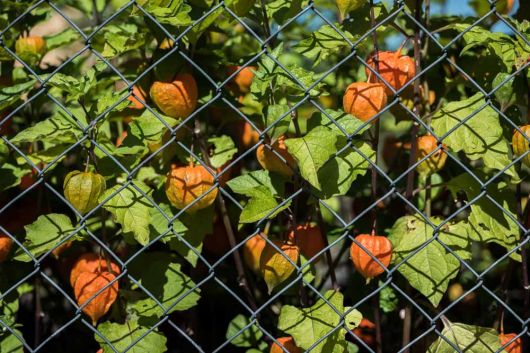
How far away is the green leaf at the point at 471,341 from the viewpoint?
1.93 m

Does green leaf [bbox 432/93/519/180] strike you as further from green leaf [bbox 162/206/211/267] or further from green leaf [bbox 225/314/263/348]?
green leaf [bbox 225/314/263/348]

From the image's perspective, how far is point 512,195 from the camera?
2.02 m

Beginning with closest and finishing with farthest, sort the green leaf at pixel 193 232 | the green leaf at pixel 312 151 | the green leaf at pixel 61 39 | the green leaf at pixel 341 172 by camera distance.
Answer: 1. the green leaf at pixel 312 151
2. the green leaf at pixel 341 172
3. the green leaf at pixel 193 232
4. the green leaf at pixel 61 39

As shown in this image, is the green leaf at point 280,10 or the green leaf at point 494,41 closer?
the green leaf at point 494,41

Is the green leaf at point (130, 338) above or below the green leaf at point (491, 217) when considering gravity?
above

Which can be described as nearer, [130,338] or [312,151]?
[312,151]

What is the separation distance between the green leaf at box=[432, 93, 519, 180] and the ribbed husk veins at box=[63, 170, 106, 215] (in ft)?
2.77

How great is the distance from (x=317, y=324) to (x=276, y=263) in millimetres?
176

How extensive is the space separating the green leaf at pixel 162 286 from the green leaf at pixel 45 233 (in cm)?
28

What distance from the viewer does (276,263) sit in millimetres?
1860

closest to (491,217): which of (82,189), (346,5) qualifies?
(346,5)

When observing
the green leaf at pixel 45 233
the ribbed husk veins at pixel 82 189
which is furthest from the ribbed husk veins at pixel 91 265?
the ribbed husk veins at pixel 82 189

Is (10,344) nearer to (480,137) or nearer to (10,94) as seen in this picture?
(10,94)

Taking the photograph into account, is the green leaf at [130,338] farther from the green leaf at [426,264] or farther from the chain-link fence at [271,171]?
the green leaf at [426,264]
